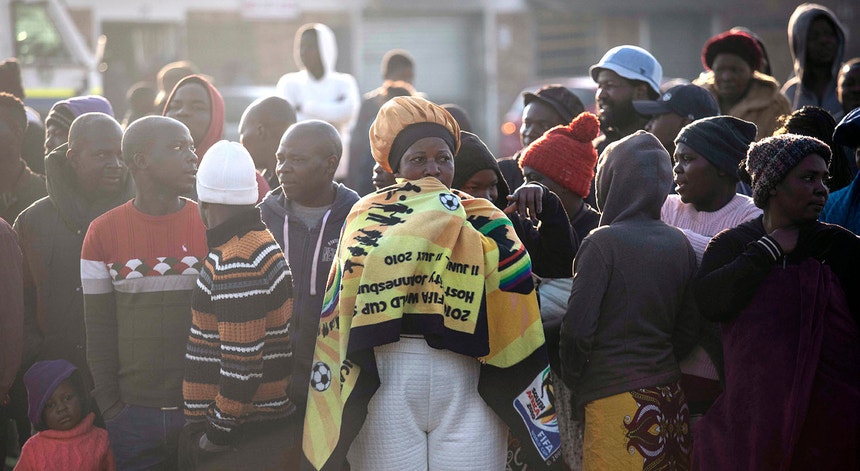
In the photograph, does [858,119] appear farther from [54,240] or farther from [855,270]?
[54,240]

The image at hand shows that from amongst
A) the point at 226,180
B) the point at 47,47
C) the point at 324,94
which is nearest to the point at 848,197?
the point at 226,180

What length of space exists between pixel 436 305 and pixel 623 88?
295 cm

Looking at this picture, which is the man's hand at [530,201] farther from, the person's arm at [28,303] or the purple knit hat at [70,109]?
the purple knit hat at [70,109]

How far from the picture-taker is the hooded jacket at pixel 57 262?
16.4ft

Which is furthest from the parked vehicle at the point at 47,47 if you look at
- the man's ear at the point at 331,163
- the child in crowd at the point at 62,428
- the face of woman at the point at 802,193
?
the face of woman at the point at 802,193

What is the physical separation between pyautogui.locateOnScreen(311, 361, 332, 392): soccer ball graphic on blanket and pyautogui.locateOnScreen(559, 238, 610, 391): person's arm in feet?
3.27

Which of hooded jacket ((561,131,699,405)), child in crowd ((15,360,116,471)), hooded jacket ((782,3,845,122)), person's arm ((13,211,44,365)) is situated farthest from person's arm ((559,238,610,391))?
hooded jacket ((782,3,845,122))

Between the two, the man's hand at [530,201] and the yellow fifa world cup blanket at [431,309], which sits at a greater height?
the man's hand at [530,201]

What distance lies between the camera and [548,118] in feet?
20.6

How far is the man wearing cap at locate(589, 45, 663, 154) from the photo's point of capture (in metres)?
6.25

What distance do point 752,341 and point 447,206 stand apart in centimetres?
127

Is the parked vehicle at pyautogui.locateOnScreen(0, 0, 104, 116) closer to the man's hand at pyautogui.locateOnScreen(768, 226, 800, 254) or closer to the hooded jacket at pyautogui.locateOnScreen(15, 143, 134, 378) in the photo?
the hooded jacket at pyautogui.locateOnScreen(15, 143, 134, 378)

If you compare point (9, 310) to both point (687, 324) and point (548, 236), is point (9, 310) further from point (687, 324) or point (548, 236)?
point (687, 324)

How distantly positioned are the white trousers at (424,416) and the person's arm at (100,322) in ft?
4.04
